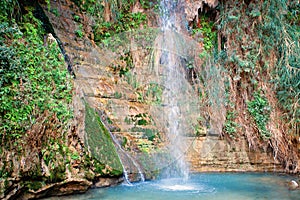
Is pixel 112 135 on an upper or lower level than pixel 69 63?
lower

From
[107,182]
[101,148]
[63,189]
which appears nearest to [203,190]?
[107,182]

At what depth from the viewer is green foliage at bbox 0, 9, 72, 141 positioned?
11.9 ft

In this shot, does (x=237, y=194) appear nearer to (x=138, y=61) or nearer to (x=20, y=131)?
(x=20, y=131)

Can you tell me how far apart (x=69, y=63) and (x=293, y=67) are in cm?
527

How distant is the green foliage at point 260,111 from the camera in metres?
6.98

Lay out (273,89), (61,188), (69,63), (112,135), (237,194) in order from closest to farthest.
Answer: (61,188)
(237,194)
(112,135)
(69,63)
(273,89)

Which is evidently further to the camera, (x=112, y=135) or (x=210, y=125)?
(x=210, y=125)

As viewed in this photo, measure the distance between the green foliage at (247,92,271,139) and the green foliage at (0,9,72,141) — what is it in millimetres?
4679

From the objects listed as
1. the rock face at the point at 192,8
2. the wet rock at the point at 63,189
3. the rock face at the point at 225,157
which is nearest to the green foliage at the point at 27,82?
the wet rock at the point at 63,189

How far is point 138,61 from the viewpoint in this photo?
25.2 ft

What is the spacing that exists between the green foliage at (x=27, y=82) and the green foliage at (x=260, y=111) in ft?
15.4

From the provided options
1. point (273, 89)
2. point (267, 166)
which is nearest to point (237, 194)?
point (267, 166)

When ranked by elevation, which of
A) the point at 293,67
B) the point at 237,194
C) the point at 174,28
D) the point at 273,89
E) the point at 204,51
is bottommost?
the point at 237,194

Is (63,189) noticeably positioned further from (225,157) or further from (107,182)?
(225,157)
